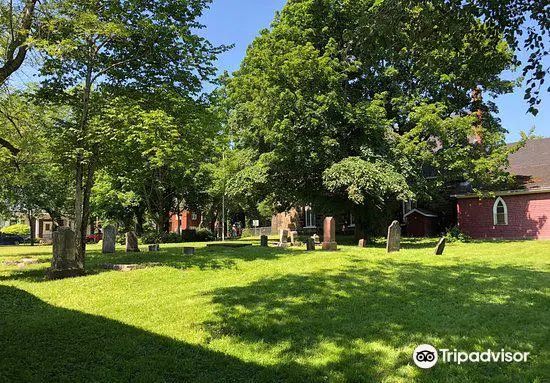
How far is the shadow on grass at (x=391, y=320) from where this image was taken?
5.29 meters

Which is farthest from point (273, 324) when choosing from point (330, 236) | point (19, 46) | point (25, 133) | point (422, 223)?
point (422, 223)

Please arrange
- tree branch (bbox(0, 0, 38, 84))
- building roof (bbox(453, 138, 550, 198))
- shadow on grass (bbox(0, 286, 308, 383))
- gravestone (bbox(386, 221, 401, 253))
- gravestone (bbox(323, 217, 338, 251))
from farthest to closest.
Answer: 1. building roof (bbox(453, 138, 550, 198))
2. gravestone (bbox(323, 217, 338, 251))
3. gravestone (bbox(386, 221, 401, 253))
4. tree branch (bbox(0, 0, 38, 84))
5. shadow on grass (bbox(0, 286, 308, 383))

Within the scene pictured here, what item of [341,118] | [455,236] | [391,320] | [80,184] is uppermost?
[341,118]

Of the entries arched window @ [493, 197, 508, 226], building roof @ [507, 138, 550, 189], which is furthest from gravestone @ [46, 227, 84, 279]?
building roof @ [507, 138, 550, 189]

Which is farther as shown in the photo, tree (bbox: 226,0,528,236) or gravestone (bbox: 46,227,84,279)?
tree (bbox: 226,0,528,236)

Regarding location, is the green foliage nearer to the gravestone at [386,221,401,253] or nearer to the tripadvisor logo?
the gravestone at [386,221,401,253]

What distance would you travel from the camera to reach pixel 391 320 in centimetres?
715

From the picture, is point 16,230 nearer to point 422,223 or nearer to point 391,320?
point 422,223

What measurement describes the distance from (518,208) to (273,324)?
2812cm

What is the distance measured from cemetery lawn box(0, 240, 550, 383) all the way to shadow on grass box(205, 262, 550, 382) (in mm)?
24

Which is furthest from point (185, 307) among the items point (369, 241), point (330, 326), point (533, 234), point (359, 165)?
point (533, 234)

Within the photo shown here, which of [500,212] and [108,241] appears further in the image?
[500,212]

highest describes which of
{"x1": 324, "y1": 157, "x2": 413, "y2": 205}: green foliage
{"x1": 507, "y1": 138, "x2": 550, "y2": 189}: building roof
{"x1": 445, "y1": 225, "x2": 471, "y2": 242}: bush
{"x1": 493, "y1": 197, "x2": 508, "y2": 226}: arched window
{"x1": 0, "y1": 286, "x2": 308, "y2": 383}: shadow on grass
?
{"x1": 507, "y1": 138, "x2": 550, "y2": 189}: building roof

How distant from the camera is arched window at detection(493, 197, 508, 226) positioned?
3030 centimetres
